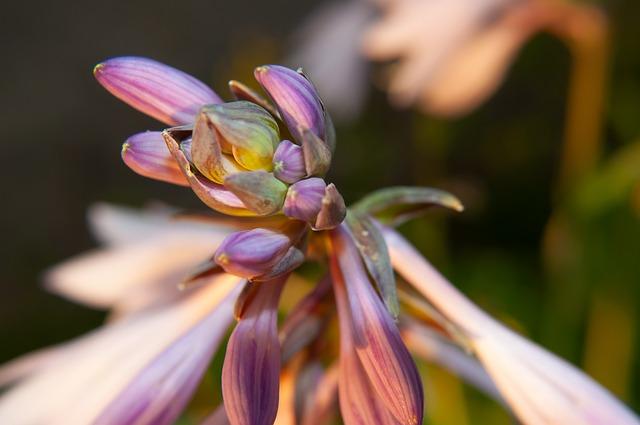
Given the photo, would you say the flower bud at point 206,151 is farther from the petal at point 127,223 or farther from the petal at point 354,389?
the petal at point 127,223

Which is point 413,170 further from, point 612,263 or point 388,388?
point 388,388

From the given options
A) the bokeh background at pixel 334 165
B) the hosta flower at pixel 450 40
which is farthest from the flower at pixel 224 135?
the bokeh background at pixel 334 165

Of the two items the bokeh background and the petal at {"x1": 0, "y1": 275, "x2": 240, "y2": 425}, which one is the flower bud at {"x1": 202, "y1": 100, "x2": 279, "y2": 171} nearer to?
A: the petal at {"x1": 0, "y1": 275, "x2": 240, "y2": 425}

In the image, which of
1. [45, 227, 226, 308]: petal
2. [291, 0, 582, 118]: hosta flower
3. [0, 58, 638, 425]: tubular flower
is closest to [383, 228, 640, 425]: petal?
[0, 58, 638, 425]: tubular flower

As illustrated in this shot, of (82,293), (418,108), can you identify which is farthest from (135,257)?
(418,108)

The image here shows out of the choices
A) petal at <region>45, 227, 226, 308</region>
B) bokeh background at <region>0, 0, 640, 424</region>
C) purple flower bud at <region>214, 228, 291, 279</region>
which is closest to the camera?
purple flower bud at <region>214, 228, 291, 279</region>

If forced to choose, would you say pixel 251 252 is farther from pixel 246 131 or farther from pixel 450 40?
pixel 450 40
